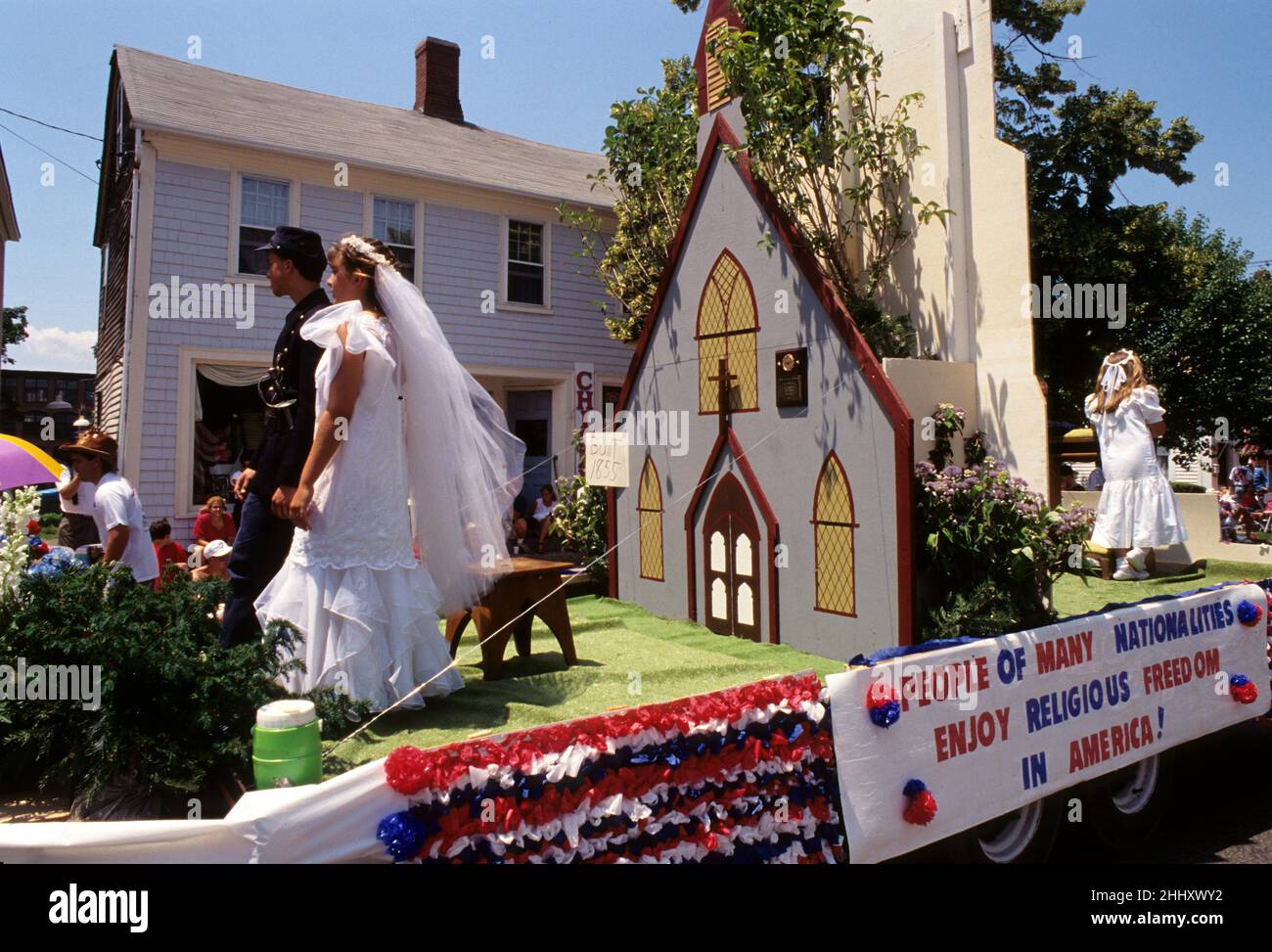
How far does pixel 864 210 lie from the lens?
6.30 metres

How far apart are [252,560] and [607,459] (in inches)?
143

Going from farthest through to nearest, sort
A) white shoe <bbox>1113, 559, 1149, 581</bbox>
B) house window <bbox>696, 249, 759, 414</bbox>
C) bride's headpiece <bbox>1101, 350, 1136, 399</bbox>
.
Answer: bride's headpiece <bbox>1101, 350, 1136, 399</bbox> → white shoe <bbox>1113, 559, 1149, 581</bbox> → house window <bbox>696, 249, 759, 414</bbox>

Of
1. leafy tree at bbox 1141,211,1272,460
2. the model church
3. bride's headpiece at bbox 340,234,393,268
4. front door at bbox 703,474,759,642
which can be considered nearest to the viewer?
bride's headpiece at bbox 340,234,393,268

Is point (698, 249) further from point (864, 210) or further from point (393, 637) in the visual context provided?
point (393, 637)

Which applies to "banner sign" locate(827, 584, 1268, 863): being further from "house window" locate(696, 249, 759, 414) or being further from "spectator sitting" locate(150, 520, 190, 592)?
"spectator sitting" locate(150, 520, 190, 592)

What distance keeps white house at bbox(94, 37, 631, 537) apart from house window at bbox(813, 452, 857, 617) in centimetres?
468

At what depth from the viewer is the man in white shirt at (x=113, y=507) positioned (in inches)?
205

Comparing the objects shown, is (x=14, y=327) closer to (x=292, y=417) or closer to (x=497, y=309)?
(x=497, y=309)

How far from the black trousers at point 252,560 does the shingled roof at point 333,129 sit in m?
9.62

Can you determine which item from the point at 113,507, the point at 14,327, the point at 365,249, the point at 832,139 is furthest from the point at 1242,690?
the point at 14,327

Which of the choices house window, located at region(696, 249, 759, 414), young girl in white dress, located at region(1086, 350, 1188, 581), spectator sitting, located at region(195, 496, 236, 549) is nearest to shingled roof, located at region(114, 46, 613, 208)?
spectator sitting, located at region(195, 496, 236, 549)

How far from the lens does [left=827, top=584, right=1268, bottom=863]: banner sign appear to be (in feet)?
9.57

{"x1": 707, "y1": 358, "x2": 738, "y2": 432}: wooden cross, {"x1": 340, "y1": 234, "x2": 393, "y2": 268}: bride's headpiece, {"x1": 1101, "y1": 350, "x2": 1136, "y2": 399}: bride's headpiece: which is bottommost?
{"x1": 707, "y1": 358, "x2": 738, "y2": 432}: wooden cross

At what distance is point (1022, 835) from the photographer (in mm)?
3590
